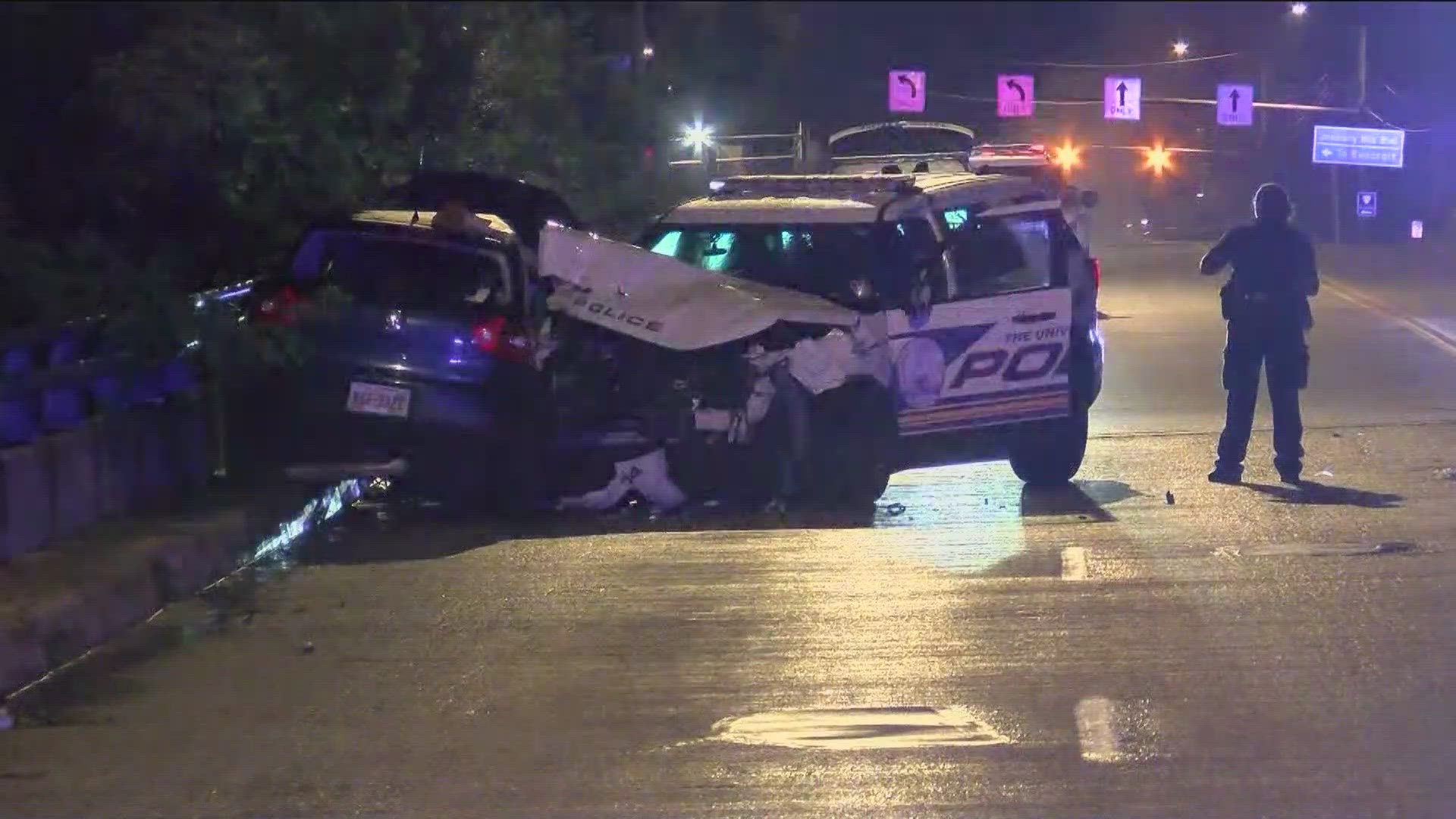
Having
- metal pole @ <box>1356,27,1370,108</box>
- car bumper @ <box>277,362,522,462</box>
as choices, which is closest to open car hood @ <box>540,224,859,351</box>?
car bumper @ <box>277,362,522,462</box>

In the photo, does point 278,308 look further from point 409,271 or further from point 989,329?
point 989,329

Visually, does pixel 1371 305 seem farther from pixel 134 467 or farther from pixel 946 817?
pixel 946 817

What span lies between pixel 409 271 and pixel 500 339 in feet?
2.57

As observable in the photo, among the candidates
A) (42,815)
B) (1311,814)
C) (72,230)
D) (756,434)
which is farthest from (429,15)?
(1311,814)

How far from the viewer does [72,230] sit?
12008 mm

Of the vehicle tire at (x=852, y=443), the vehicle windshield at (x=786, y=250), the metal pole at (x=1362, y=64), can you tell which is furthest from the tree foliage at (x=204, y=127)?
the metal pole at (x=1362, y=64)

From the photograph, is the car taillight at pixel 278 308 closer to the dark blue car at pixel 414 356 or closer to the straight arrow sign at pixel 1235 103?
the dark blue car at pixel 414 356

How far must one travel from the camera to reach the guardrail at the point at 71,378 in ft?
32.5

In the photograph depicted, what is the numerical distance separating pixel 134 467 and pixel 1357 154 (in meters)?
57.3

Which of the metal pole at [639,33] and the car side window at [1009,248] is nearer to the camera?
the car side window at [1009,248]

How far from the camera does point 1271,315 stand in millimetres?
12703

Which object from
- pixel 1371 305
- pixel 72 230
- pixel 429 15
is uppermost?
pixel 429 15

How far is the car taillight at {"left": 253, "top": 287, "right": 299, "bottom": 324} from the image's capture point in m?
11.5

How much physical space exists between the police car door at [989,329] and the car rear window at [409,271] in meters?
2.52
